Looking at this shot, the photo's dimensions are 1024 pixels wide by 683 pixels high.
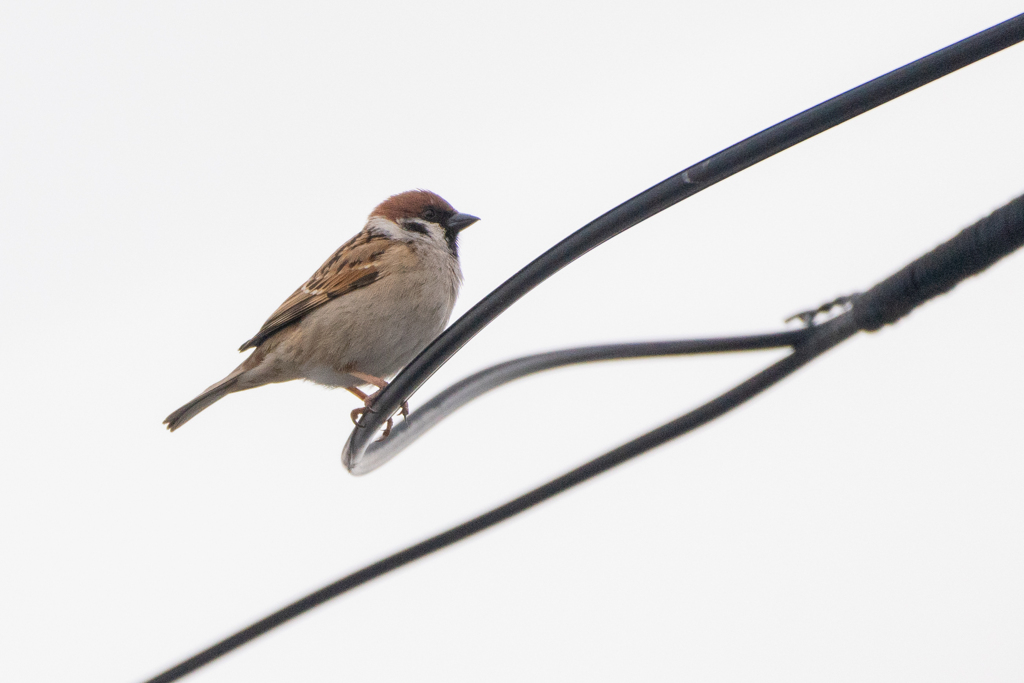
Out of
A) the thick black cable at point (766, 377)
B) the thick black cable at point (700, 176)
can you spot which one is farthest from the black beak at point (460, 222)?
the thick black cable at point (766, 377)

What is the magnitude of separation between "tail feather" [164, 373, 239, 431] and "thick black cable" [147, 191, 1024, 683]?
7.68ft

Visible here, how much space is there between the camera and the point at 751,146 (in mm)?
1610

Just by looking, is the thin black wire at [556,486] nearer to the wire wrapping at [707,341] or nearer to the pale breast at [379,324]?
the wire wrapping at [707,341]

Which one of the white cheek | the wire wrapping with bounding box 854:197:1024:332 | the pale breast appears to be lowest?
the wire wrapping with bounding box 854:197:1024:332

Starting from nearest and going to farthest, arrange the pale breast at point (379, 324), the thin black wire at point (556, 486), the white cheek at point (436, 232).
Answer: the thin black wire at point (556, 486) < the pale breast at point (379, 324) < the white cheek at point (436, 232)

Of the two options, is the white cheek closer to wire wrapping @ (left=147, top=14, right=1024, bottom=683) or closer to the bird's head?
the bird's head

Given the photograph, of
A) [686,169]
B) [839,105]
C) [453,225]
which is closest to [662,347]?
[686,169]

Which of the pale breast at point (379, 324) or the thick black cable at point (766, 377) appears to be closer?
the thick black cable at point (766, 377)

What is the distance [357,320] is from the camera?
12.9 feet

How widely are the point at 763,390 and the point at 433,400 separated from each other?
81cm

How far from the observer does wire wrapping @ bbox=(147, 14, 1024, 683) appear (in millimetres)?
1422

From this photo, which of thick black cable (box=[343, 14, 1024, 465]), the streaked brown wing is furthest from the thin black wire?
the streaked brown wing

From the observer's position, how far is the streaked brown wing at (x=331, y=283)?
4.13 meters

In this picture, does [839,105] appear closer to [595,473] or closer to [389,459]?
[595,473]
